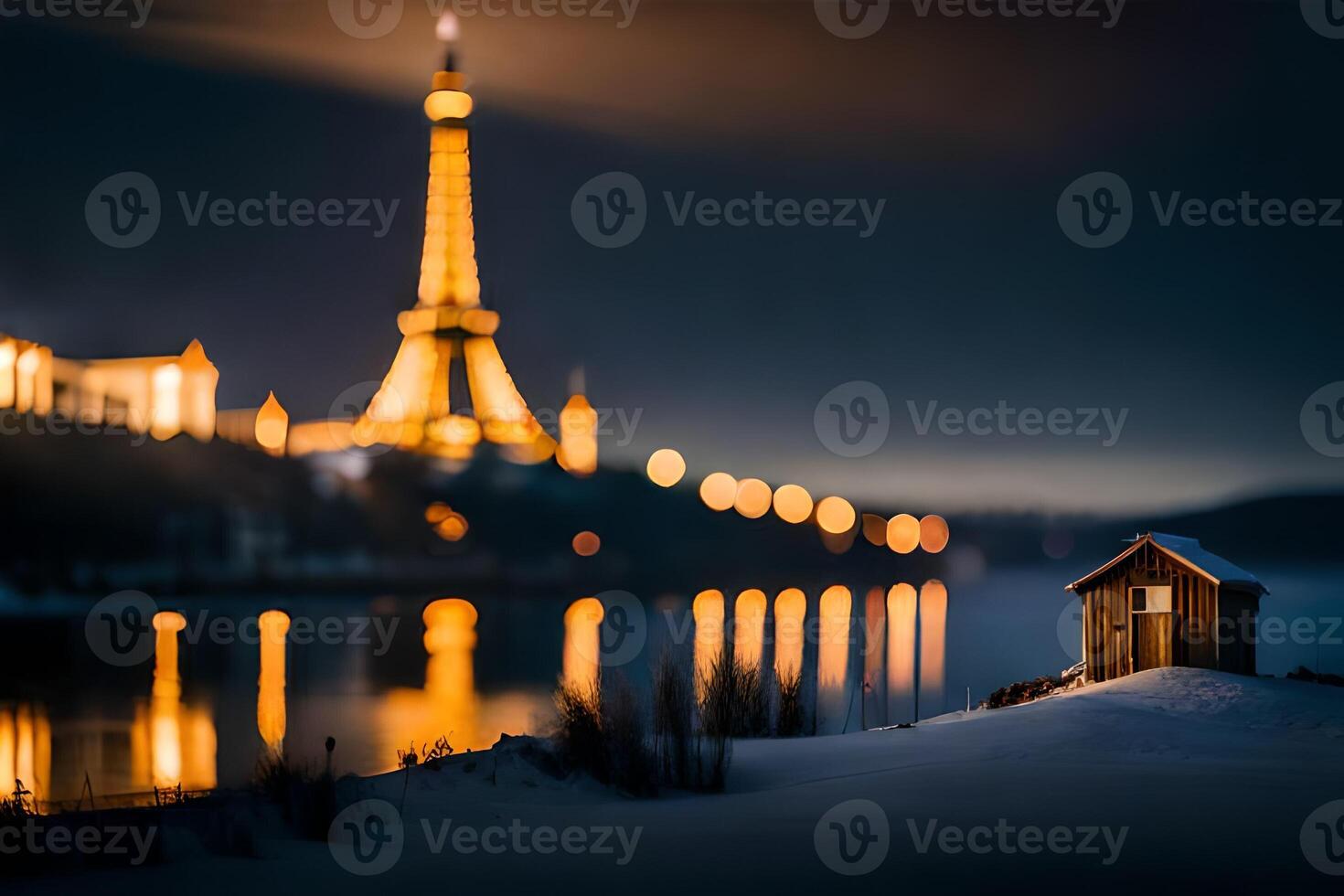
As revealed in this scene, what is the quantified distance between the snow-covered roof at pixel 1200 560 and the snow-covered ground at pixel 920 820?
1.10 meters

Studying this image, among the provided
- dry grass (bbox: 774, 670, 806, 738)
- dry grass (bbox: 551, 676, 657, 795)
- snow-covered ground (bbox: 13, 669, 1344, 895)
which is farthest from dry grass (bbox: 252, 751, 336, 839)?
dry grass (bbox: 774, 670, 806, 738)

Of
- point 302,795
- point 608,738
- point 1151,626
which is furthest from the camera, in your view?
point 1151,626

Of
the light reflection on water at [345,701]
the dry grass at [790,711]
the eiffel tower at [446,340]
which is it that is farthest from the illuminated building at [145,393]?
the dry grass at [790,711]

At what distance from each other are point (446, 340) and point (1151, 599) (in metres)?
65.9

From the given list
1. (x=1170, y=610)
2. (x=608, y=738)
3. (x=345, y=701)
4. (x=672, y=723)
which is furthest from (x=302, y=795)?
(x=345, y=701)

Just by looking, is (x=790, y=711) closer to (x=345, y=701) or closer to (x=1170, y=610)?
(x=1170, y=610)

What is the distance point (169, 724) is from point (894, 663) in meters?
14.7

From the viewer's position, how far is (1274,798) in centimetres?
934

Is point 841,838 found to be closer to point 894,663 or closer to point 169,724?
point 169,724

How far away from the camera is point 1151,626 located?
1410 centimetres

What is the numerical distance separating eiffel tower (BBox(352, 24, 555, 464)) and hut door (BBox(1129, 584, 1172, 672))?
212 ft

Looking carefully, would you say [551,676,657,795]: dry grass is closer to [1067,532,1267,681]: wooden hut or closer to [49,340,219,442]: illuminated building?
[1067,532,1267,681]: wooden hut

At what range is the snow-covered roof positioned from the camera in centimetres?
1345

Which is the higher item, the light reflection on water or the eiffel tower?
the eiffel tower
